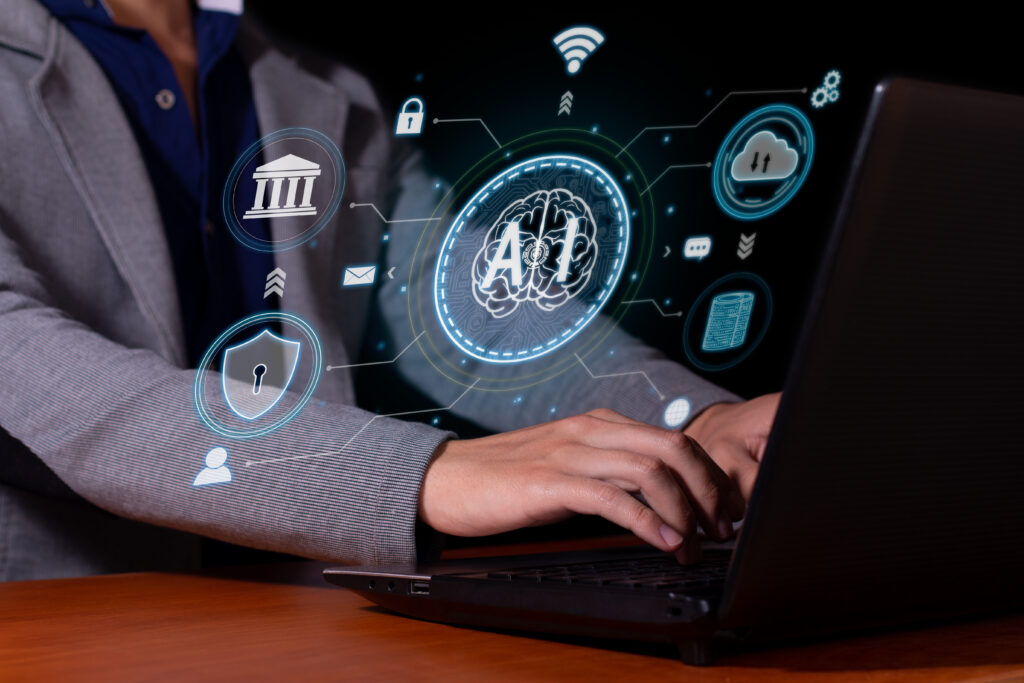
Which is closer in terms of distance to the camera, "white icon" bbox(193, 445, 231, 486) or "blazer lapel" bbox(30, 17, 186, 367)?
"white icon" bbox(193, 445, 231, 486)

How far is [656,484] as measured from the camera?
692 mm

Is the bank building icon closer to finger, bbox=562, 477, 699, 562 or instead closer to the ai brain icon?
the ai brain icon

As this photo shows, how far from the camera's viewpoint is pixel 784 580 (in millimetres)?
503

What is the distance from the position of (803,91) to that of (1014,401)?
621 mm

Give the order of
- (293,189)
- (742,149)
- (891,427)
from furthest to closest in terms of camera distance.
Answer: (742,149)
(293,189)
(891,427)

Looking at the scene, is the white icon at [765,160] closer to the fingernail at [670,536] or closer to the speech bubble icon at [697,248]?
the speech bubble icon at [697,248]

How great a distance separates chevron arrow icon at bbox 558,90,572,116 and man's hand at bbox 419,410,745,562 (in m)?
0.29

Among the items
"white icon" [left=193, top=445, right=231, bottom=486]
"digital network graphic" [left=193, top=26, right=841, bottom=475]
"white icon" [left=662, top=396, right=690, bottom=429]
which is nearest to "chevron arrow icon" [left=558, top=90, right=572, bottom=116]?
"digital network graphic" [left=193, top=26, right=841, bottom=475]

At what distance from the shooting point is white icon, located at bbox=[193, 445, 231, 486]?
856mm

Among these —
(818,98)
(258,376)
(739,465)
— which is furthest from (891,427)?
(818,98)

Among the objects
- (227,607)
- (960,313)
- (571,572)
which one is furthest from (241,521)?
(960,313)

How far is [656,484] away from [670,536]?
37 mm

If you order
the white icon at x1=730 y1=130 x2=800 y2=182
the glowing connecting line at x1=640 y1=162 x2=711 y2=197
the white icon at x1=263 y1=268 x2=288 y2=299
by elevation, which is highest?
the white icon at x1=730 y1=130 x2=800 y2=182

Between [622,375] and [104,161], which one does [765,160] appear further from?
[104,161]
